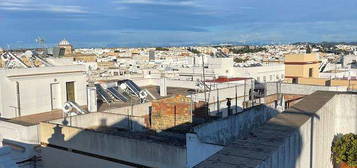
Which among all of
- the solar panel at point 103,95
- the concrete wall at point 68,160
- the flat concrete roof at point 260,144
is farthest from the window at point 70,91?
the flat concrete roof at point 260,144

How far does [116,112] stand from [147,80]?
16725mm

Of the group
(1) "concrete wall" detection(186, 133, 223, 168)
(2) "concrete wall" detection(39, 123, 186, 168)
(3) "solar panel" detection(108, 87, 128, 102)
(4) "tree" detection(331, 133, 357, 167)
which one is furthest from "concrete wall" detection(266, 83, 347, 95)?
(2) "concrete wall" detection(39, 123, 186, 168)

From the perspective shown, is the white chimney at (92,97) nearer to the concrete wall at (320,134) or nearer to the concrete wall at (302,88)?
the concrete wall at (302,88)

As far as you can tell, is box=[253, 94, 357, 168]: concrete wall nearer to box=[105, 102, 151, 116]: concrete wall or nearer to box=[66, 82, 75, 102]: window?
box=[105, 102, 151, 116]: concrete wall

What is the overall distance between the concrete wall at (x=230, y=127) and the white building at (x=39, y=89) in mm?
11023

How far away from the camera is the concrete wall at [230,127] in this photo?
10.0 metres

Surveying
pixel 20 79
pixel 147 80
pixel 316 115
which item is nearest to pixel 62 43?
pixel 147 80

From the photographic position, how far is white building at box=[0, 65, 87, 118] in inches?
703

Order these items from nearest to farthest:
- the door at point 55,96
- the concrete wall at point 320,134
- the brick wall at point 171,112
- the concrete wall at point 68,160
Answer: the concrete wall at point 320,134
the concrete wall at point 68,160
the brick wall at point 171,112
the door at point 55,96

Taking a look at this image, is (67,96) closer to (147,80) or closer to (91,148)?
(91,148)

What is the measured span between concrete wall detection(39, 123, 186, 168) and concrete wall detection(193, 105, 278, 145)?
0.87 m

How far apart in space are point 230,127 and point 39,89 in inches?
450

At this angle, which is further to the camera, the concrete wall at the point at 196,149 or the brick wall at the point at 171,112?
the brick wall at the point at 171,112

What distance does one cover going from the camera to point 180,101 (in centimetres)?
1166
